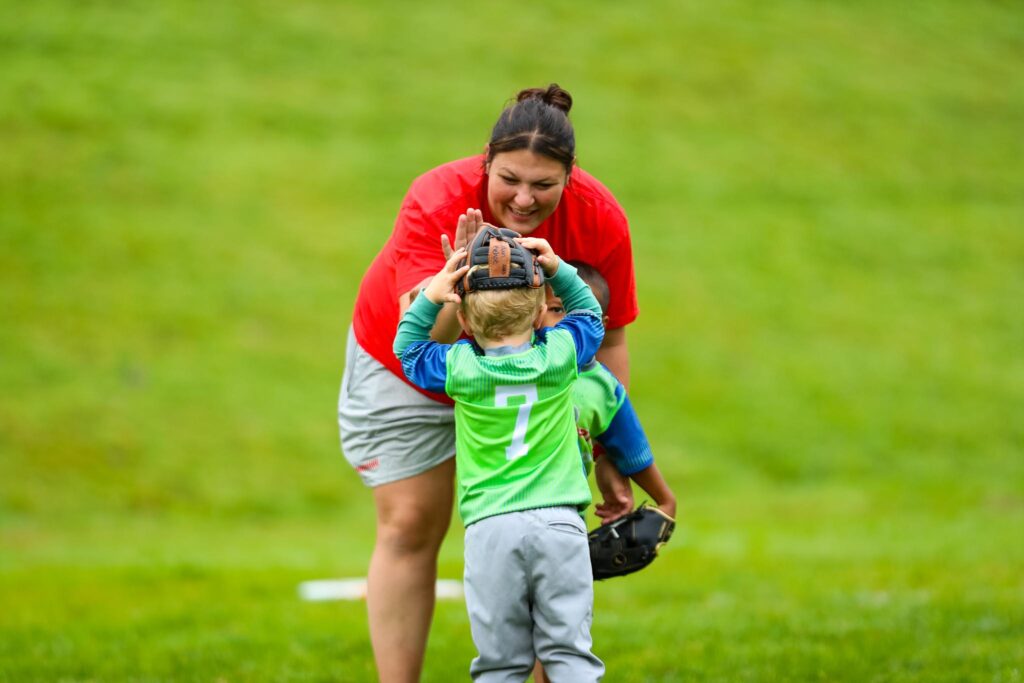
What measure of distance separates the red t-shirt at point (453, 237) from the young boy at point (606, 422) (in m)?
0.08

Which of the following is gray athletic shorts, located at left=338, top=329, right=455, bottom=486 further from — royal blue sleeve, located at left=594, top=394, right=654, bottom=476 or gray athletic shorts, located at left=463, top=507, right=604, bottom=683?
gray athletic shorts, located at left=463, top=507, right=604, bottom=683

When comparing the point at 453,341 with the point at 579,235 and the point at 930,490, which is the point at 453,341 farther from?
the point at 930,490

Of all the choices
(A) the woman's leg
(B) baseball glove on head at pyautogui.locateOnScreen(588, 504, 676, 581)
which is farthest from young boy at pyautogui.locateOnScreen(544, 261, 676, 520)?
(A) the woman's leg

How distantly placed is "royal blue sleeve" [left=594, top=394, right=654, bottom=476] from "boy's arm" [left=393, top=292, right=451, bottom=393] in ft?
2.37

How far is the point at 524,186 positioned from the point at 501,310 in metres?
0.43

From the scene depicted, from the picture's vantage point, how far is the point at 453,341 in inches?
146

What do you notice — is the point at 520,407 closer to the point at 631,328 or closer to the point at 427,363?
the point at 427,363

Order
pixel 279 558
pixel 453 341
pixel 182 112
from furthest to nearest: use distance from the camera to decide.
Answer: pixel 182 112 < pixel 279 558 < pixel 453 341

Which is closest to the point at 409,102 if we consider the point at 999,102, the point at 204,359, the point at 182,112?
the point at 182,112

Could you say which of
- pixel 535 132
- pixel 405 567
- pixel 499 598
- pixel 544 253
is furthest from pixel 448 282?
pixel 405 567

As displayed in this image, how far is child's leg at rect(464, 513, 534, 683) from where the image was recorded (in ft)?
11.1

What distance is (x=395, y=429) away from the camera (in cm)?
424

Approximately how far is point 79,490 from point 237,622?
22.0ft

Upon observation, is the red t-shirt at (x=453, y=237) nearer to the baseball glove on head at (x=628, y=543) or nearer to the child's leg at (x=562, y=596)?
the baseball glove on head at (x=628, y=543)
